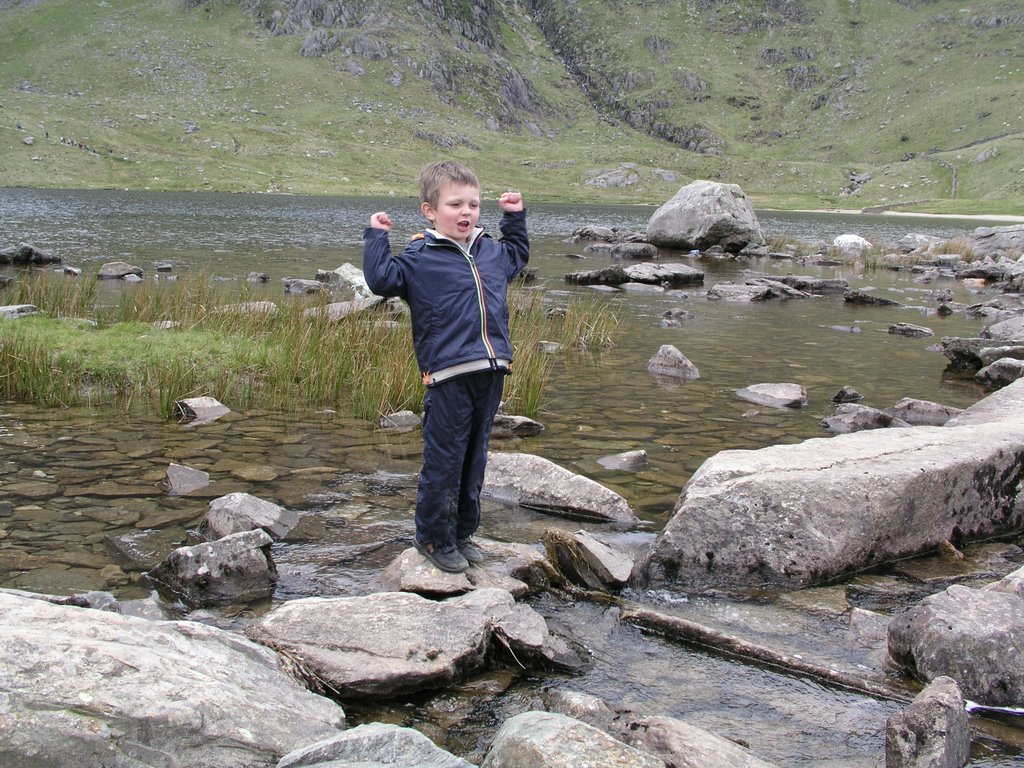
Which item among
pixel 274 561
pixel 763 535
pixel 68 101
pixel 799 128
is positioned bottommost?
pixel 274 561

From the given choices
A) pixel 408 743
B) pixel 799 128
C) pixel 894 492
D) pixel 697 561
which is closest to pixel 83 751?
pixel 408 743

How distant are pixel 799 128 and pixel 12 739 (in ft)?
695

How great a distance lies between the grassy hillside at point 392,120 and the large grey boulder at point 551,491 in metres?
84.6

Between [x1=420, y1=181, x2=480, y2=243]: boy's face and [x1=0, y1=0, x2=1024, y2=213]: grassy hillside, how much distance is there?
85674 mm

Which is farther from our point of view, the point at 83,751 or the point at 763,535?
the point at 763,535

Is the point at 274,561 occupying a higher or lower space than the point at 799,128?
lower

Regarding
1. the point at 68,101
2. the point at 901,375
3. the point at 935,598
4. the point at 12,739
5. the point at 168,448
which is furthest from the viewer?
the point at 68,101

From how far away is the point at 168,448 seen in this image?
756cm

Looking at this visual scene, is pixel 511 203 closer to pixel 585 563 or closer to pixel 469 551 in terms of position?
pixel 469 551

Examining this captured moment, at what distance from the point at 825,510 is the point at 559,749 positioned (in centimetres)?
331

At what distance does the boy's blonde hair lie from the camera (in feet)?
16.0

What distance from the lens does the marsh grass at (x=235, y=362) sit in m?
9.16

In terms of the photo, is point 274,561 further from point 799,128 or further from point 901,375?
point 799,128

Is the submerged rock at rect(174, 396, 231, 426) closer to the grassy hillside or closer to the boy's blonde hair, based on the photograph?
the boy's blonde hair
